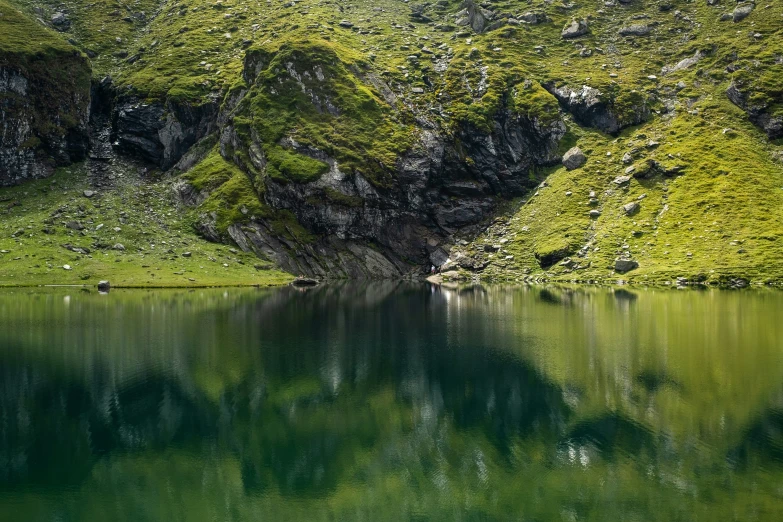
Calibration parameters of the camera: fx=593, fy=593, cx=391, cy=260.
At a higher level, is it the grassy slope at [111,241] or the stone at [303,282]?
the grassy slope at [111,241]

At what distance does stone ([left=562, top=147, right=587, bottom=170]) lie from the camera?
607 feet

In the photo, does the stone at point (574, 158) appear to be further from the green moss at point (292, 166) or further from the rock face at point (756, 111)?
the green moss at point (292, 166)

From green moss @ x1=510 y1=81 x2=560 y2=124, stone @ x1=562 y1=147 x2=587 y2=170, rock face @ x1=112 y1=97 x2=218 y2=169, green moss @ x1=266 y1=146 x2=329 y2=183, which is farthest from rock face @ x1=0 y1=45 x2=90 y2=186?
stone @ x1=562 y1=147 x2=587 y2=170

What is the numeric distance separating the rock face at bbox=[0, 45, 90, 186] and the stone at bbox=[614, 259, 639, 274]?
162 metres

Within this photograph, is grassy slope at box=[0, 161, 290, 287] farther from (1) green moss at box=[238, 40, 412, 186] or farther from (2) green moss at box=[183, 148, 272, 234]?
(1) green moss at box=[238, 40, 412, 186]

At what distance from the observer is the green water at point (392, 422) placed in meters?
27.0

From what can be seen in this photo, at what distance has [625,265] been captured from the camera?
14388cm

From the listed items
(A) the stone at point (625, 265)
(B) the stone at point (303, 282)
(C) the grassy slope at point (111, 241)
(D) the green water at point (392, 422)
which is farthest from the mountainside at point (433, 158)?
(D) the green water at point (392, 422)

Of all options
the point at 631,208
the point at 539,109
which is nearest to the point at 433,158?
the point at 539,109

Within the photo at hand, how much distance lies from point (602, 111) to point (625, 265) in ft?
232

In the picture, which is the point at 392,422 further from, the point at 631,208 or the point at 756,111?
the point at 756,111

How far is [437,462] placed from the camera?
105 ft

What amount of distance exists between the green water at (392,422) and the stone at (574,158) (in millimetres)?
118478

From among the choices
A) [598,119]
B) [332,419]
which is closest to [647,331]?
[332,419]
